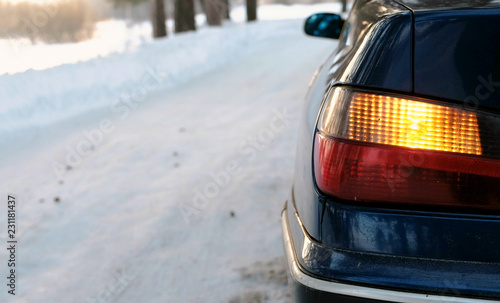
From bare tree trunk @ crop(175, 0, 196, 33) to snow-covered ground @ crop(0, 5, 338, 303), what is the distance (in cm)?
880

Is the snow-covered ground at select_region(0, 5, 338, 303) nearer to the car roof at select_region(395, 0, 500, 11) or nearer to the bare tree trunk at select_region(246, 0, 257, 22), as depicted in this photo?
the car roof at select_region(395, 0, 500, 11)

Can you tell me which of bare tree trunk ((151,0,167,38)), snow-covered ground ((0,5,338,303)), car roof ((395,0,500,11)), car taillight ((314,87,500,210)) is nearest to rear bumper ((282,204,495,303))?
car taillight ((314,87,500,210))

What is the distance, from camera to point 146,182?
4.59 meters

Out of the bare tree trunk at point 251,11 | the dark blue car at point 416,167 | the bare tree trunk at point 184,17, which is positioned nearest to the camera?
the dark blue car at point 416,167

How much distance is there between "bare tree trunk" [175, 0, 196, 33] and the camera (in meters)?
18.1

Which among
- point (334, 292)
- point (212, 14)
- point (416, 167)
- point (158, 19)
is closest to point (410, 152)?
point (416, 167)

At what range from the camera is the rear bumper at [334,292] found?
1.38 meters

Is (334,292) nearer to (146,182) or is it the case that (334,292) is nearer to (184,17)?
(146,182)

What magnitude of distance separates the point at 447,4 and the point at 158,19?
1681 cm

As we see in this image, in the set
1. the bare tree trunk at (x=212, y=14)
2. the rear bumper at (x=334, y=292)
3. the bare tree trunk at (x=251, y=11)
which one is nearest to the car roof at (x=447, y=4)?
the rear bumper at (x=334, y=292)

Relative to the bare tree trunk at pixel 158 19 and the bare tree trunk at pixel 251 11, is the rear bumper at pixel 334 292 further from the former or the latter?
the bare tree trunk at pixel 251 11

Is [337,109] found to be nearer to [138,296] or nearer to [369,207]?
[369,207]

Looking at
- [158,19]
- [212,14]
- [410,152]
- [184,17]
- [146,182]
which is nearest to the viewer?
[410,152]

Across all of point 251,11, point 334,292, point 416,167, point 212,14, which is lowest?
point 251,11
